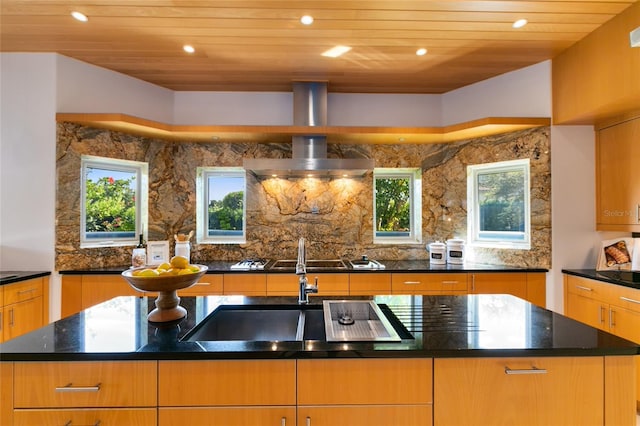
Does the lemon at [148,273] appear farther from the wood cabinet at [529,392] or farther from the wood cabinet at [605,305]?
the wood cabinet at [605,305]

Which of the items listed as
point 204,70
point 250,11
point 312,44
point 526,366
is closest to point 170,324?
point 526,366

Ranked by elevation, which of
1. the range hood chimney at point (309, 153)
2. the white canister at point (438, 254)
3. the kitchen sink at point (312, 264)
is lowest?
the kitchen sink at point (312, 264)

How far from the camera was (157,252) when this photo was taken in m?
3.04

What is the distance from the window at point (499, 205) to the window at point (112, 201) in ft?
11.4

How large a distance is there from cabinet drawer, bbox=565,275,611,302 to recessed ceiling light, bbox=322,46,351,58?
2.70 meters

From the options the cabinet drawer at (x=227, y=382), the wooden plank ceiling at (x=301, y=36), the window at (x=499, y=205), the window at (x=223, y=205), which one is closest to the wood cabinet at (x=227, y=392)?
the cabinet drawer at (x=227, y=382)

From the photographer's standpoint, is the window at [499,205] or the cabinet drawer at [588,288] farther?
the window at [499,205]

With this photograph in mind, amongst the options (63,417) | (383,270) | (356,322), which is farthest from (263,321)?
(383,270)

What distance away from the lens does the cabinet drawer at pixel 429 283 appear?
2854mm

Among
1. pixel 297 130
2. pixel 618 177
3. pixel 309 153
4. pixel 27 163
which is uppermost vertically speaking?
pixel 297 130

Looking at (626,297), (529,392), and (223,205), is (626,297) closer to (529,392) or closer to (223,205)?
(529,392)

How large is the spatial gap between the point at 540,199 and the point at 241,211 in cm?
298

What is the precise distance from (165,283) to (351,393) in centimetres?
86

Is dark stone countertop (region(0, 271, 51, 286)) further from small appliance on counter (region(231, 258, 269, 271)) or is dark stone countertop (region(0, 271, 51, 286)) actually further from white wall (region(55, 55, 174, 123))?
small appliance on counter (region(231, 258, 269, 271))
